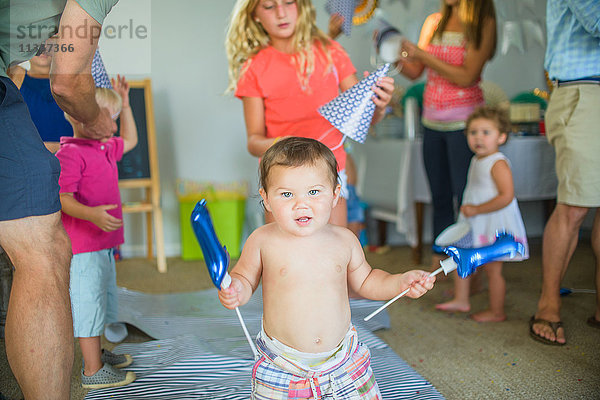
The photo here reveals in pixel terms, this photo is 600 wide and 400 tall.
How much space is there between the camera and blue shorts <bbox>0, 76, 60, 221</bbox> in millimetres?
984

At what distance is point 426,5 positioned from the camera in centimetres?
354

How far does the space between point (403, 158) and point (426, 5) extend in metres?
1.19

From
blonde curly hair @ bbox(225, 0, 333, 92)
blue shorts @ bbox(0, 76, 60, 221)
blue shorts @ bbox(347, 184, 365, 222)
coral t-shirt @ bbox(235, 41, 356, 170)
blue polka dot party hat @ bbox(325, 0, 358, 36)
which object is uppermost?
blue polka dot party hat @ bbox(325, 0, 358, 36)

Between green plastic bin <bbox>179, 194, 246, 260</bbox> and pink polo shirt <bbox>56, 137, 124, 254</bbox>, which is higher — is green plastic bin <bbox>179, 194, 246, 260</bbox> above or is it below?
below

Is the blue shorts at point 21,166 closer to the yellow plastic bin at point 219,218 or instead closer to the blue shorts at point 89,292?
the blue shorts at point 89,292

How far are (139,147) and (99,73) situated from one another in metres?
1.54

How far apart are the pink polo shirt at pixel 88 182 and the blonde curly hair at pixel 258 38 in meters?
0.45

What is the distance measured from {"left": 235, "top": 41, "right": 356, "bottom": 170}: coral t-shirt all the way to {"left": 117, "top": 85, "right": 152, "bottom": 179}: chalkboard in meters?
1.51

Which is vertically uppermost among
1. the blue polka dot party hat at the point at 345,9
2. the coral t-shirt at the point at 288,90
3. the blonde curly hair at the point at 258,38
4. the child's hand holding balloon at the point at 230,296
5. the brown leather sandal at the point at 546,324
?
the blue polka dot party hat at the point at 345,9

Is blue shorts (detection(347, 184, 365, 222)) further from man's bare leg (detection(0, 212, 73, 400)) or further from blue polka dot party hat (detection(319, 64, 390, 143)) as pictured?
man's bare leg (detection(0, 212, 73, 400))

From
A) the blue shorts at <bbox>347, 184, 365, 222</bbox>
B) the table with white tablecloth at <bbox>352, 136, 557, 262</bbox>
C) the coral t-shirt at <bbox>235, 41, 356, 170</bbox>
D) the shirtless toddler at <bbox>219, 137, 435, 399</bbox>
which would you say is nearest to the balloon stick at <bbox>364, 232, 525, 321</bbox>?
the shirtless toddler at <bbox>219, 137, 435, 399</bbox>

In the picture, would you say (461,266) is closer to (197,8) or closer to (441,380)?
(441,380)

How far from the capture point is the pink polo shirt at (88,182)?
149 centimetres

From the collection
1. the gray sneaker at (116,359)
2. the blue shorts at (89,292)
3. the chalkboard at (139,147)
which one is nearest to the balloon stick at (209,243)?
the blue shorts at (89,292)
